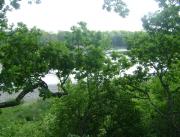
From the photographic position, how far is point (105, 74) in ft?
74.5

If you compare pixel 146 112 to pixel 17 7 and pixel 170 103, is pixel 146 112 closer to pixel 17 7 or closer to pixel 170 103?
pixel 170 103

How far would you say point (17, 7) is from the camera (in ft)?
40.8

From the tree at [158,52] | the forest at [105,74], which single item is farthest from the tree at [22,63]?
the tree at [158,52]

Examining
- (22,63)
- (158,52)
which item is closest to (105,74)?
(158,52)

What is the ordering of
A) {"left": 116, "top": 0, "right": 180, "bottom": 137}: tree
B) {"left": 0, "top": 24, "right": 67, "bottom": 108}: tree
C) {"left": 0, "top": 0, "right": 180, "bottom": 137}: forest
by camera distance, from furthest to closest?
{"left": 116, "top": 0, "right": 180, "bottom": 137}: tree
{"left": 0, "top": 0, "right": 180, "bottom": 137}: forest
{"left": 0, "top": 24, "right": 67, "bottom": 108}: tree

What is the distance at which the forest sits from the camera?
61.7ft

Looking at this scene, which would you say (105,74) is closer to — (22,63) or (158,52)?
(158,52)

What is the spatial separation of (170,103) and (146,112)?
3636 mm

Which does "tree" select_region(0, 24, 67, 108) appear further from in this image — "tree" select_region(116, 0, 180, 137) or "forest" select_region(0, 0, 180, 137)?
"tree" select_region(116, 0, 180, 137)

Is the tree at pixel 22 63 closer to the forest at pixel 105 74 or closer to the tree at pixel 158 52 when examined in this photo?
the forest at pixel 105 74

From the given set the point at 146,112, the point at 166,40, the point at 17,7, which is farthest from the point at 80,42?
the point at 17,7

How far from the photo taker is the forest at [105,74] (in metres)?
18.8

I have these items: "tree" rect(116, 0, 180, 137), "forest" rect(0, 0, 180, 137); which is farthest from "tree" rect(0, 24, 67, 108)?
"tree" rect(116, 0, 180, 137)

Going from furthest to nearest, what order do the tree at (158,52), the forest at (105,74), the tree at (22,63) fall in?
the tree at (158,52) < the forest at (105,74) < the tree at (22,63)
